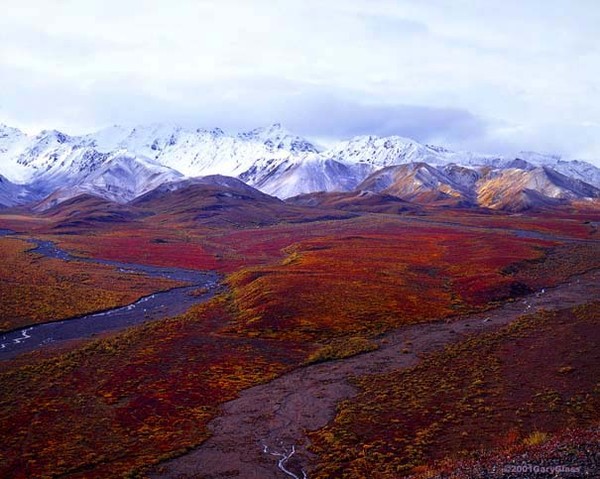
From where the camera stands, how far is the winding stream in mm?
53594

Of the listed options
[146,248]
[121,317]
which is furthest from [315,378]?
[146,248]

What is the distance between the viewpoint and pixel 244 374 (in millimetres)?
43781

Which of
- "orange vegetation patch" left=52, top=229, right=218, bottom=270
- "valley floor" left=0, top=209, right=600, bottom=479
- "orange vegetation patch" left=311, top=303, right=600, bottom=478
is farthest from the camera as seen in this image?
"orange vegetation patch" left=52, top=229, right=218, bottom=270

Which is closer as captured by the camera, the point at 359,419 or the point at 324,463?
the point at 324,463

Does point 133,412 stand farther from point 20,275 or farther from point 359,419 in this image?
point 20,275

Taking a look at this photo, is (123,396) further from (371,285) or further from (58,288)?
(58,288)

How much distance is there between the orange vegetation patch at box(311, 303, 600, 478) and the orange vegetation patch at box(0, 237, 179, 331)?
4069 cm

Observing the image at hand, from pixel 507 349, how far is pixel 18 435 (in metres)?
36.1

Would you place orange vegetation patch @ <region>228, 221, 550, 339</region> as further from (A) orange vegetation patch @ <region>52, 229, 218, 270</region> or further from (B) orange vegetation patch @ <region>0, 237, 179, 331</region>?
(A) orange vegetation patch @ <region>52, 229, 218, 270</region>

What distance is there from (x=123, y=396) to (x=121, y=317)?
91.7 feet

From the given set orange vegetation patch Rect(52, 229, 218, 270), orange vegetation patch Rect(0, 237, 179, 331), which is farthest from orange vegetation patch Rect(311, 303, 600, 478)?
orange vegetation patch Rect(52, 229, 218, 270)

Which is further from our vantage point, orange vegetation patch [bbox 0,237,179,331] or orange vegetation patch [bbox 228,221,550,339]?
orange vegetation patch [bbox 0,237,179,331]

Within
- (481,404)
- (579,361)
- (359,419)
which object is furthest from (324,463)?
(579,361)

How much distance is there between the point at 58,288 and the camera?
3152 inches
